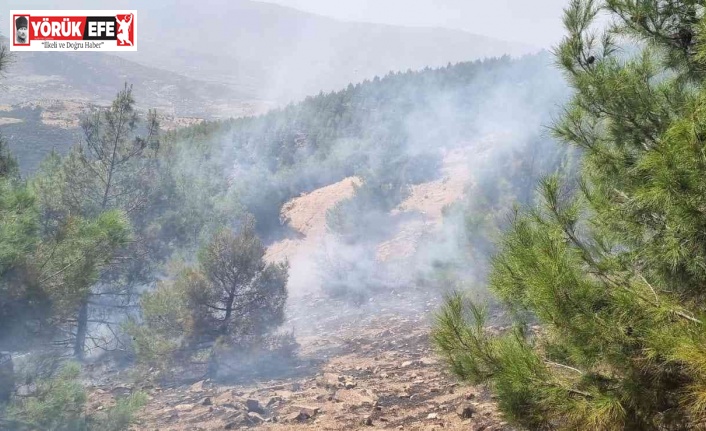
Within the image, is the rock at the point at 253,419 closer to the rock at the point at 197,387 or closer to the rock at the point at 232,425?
the rock at the point at 232,425

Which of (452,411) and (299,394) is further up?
(452,411)

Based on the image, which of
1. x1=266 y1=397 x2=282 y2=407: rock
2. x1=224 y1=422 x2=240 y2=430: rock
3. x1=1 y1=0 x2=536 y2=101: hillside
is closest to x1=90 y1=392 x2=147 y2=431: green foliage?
x1=224 y1=422 x2=240 y2=430: rock

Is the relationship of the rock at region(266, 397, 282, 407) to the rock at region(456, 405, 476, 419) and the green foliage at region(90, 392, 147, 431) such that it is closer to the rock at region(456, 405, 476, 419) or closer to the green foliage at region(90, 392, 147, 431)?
the green foliage at region(90, 392, 147, 431)

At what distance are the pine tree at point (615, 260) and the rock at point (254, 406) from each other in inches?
258

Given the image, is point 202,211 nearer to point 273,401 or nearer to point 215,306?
point 215,306

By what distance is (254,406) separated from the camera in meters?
8.93

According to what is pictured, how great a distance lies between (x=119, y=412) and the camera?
6.62 meters

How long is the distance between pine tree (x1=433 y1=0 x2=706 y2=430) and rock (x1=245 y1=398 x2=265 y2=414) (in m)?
6.55

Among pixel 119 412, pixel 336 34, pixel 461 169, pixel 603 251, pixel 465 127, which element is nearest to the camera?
pixel 603 251

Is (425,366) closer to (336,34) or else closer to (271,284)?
(271,284)

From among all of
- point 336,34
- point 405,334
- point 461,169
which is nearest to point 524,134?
point 461,169

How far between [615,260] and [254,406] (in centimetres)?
743

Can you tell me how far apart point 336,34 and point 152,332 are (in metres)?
196

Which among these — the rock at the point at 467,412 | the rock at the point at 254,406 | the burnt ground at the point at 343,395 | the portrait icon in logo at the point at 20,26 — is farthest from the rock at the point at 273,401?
the portrait icon in logo at the point at 20,26
